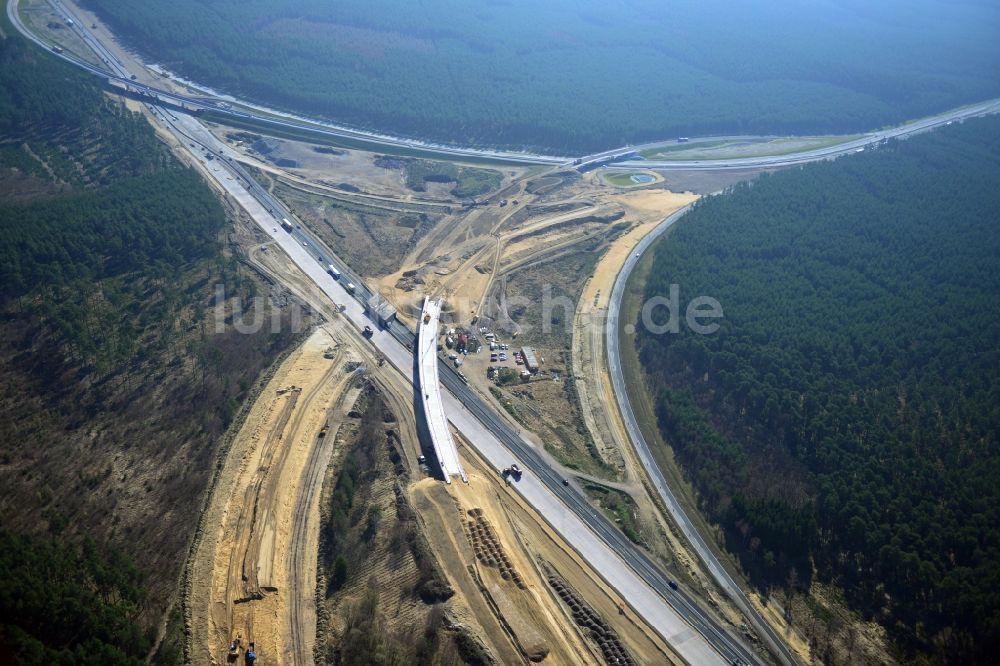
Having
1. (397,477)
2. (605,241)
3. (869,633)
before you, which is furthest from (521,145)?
(869,633)

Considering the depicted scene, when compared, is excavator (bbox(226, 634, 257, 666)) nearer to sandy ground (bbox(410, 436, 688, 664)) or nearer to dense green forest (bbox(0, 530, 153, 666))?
dense green forest (bbox(0, 530, 153, 666))

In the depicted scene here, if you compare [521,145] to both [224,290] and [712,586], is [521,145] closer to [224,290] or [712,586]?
[224,290]

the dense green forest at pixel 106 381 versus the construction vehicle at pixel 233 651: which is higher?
the dense green forest at pixel 106 381

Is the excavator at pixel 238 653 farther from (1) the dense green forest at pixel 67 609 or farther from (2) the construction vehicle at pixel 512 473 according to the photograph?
(2) the construction vehicle at pixel 512 473

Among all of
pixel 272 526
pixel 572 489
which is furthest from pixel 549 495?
pixel 272 526

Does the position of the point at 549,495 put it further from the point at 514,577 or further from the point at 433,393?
the point at 433,393

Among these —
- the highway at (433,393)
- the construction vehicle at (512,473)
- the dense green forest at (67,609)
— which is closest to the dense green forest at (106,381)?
the dense green forest at (67,609)
